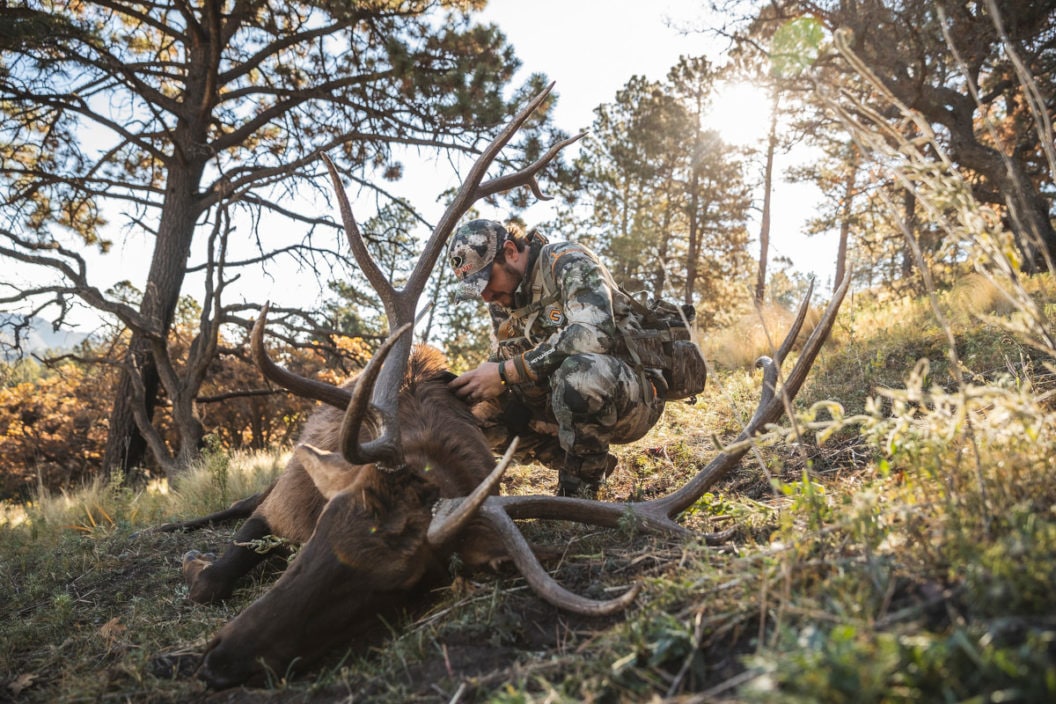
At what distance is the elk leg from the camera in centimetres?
317

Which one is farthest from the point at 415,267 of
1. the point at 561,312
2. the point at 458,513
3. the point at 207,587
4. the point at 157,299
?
the point at 157,299

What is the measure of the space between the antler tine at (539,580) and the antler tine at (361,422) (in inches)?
17.6

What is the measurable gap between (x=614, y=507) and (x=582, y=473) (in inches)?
49.2

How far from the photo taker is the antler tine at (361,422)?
2158mm

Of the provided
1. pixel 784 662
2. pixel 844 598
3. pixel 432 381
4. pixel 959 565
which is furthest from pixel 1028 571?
pixel 432 381

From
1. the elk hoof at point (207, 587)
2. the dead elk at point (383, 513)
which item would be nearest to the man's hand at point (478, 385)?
the dead elk at point (383, 513)

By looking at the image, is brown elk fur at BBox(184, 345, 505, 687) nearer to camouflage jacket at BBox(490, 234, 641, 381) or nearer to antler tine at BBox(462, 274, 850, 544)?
antler tine at BBox(462, 274, 850, 544)

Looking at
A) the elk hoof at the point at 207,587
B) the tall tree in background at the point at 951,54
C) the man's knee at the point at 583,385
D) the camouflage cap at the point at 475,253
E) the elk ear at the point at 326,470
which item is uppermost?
the tall tree in background at the point at 951,54

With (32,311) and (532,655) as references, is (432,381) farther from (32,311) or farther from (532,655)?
(32,311)

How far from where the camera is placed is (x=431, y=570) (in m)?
2.44

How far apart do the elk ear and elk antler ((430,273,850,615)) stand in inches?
21.1

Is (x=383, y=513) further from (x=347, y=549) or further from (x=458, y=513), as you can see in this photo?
(x=458, y=513)

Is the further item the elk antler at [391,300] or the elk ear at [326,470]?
the elk ear at [326,470]

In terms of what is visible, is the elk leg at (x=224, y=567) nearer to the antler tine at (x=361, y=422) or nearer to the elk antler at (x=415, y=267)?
the elk antler at (x=415, y=267)
